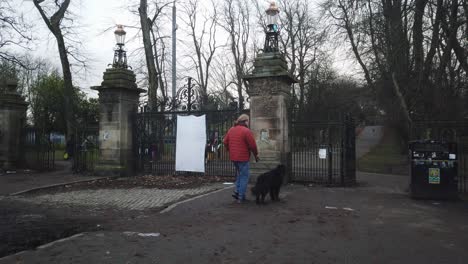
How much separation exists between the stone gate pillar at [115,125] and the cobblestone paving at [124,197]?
119 inches

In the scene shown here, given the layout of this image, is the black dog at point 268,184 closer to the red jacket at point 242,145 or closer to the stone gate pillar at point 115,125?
the red jacket at point 242,145

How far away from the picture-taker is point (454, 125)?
11453mm

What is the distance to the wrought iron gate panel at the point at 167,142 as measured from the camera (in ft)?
45.2

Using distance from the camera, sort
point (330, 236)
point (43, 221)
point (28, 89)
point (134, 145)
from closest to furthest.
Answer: point (330, 236)
point (43, 221)
point (134, 145)
point (28, 89)

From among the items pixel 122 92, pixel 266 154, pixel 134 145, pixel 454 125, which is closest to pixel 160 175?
pixel 134 145

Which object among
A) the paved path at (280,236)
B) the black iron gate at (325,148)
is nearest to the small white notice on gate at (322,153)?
the black iron gate at (325,148)

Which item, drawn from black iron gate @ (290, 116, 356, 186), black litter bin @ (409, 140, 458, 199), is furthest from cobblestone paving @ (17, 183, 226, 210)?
black litter bin @ (409, 140, 458, 199)

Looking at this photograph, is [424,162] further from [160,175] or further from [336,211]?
[160,175]

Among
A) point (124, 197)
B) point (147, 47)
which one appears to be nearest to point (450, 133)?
point (124, 197)

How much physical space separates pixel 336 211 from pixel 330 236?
2.14 meters

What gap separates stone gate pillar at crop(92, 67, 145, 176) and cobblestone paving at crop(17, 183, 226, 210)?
3015 millimetres

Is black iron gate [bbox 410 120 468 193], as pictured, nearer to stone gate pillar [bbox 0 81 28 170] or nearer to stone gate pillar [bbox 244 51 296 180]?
stone gate pillar [bbox 244 51 296 180]

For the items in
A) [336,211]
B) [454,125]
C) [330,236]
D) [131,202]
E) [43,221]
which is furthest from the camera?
[454,125]

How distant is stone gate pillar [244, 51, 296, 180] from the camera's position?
11.9m
